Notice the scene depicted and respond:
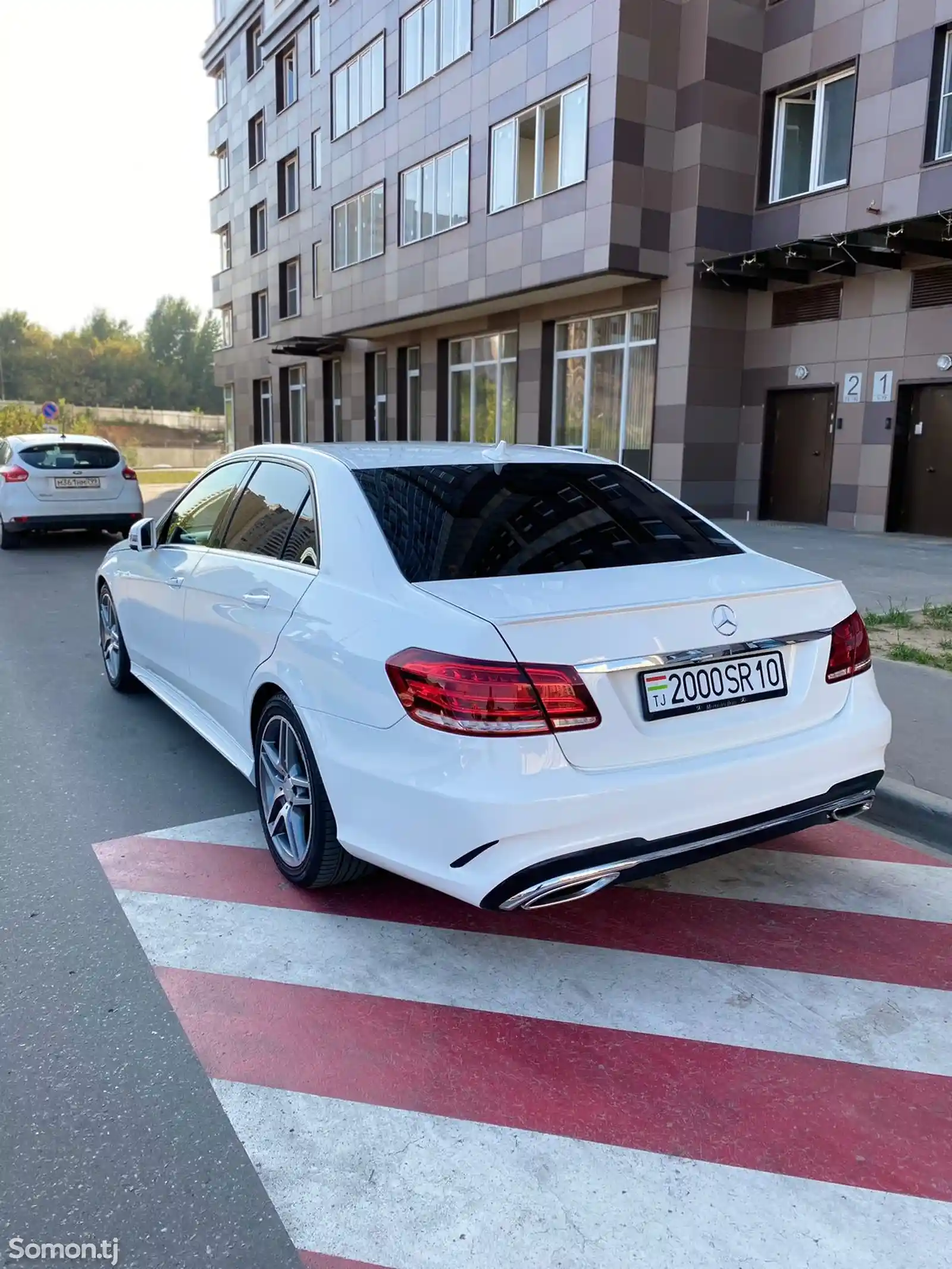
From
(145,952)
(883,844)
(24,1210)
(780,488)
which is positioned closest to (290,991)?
(145,952)

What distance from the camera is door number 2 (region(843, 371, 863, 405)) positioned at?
1596 centimetres

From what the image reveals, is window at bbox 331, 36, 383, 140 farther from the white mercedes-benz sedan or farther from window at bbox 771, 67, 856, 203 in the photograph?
the white mercedes-benz sedan

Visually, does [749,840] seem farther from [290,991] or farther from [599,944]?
[290,991]

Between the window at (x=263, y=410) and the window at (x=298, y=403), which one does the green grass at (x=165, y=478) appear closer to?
the window at (x=263, y=410)

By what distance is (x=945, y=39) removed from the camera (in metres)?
14.4

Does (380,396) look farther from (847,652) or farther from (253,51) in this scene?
(847,652)

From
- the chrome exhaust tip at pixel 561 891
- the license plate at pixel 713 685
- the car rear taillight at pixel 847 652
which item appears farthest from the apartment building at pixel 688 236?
the chrome exhaust tip at pixel 561 891

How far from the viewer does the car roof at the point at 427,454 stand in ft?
12.8

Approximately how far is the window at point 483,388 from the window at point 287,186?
11.5 meters

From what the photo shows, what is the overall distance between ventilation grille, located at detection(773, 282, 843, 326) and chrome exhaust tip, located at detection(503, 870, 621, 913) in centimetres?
1575

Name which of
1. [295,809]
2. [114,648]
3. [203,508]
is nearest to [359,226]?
[114,648]

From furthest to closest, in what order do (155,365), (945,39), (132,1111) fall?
(155,365) < (945,39) < (132,1111)

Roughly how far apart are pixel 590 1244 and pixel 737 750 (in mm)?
1471

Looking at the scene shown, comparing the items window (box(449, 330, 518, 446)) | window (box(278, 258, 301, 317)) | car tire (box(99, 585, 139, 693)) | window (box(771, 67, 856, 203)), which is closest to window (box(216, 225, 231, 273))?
window (box(278, 258, 301, 317))
